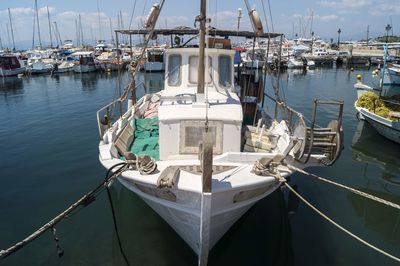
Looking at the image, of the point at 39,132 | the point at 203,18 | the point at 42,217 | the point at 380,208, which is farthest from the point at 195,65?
the point at 39,132

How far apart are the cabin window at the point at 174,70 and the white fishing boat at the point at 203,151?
3 centimetres

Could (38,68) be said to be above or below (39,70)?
above

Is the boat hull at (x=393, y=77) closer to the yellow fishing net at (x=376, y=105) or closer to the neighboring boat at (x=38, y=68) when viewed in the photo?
the yellow fishing net at (x=376, y=105)

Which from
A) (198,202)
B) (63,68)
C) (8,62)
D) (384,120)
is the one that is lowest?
(384,120)

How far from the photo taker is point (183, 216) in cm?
675

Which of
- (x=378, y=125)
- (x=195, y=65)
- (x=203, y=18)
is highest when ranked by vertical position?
(x=203, y=18)

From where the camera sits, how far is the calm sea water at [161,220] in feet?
26.9

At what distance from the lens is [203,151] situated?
550cm

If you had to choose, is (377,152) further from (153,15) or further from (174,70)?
(153,15)

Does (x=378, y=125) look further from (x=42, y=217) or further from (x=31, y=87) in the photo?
(x=31, y=87)

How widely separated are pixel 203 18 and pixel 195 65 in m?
2.85

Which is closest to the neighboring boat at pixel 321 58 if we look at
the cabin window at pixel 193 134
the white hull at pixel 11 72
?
the white hull at pixel 11 72

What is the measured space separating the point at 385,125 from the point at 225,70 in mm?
10673

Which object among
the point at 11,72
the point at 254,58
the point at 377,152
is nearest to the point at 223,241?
the point at 377,152
